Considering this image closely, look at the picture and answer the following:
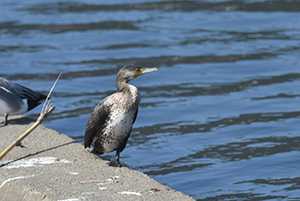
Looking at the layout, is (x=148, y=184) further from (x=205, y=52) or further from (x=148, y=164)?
(x=205, y=52)

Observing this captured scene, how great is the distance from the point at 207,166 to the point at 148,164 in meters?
0.74

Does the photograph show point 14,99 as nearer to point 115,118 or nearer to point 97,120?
point 97,120

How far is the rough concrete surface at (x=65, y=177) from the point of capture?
19.3 feet

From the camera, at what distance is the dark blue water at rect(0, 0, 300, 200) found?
8.61 m

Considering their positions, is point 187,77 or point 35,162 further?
point 187,77

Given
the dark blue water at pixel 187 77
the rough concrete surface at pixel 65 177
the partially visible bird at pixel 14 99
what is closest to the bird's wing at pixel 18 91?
the partially visible bird at pixel 14 99

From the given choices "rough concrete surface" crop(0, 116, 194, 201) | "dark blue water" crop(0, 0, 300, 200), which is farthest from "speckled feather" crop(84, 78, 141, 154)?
"dark blue water" crop(0, 0, 300, 200)

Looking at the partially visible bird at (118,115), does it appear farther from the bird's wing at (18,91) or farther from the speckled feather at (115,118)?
the bird's wing at (18,91)

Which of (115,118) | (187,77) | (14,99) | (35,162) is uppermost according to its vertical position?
(115,118)

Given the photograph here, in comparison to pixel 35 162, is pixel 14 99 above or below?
above

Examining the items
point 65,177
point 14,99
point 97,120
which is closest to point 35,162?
point 65,177

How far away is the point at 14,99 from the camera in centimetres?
824

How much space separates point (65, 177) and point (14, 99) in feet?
7.25

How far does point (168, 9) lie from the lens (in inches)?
699
